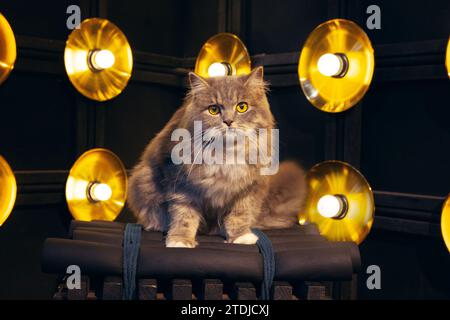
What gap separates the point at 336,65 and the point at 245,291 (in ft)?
2.64

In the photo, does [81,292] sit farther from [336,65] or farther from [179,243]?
[336,65]

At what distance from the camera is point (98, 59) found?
1822mm

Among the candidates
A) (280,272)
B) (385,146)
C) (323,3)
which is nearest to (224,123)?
(280,272)

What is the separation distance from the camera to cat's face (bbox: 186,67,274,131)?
4.83 feet

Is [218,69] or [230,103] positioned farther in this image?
[218,69]

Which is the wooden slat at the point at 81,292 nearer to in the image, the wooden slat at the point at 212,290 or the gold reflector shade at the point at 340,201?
the wooden slat at the point at 212,290

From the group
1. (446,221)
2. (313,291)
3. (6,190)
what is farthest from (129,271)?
(446,221)

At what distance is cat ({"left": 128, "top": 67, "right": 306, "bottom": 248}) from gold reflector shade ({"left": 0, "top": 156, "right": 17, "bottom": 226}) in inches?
15.0

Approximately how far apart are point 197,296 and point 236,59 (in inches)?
42.4

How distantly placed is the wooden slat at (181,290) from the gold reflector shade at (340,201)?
64 cm

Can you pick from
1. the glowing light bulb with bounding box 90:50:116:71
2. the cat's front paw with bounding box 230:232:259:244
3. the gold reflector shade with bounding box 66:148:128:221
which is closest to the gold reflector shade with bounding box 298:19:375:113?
the cat's front paw with bounding box 230:232:259:244

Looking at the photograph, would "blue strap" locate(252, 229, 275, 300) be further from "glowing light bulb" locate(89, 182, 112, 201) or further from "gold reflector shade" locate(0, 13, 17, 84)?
"gold reflector shade" locate(0, 13, 17, 84)

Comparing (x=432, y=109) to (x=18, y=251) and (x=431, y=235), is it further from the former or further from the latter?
(x=18, y=251)

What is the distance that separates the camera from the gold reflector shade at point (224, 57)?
2.00 meters
